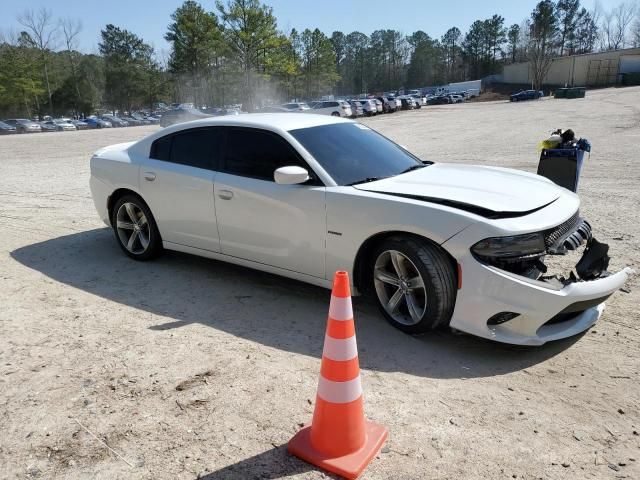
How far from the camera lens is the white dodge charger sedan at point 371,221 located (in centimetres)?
339

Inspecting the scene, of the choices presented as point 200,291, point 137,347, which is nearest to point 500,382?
point 137,347

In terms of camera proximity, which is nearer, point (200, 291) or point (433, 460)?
point (433, 460)

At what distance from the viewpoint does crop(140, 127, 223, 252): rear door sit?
4.86 metres

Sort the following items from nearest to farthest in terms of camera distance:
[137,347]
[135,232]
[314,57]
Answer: [137,347], [135,232], [314,57]

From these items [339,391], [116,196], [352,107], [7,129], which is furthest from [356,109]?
[339,391]

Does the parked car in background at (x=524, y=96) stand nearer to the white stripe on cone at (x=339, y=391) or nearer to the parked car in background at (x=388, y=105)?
the parked car in background at (x=388, y=105)

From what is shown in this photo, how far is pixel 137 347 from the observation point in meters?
3.70

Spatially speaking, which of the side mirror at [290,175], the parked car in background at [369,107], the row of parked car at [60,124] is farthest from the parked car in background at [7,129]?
the side mirror at [290,175]

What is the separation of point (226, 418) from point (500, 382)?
5.46 feet

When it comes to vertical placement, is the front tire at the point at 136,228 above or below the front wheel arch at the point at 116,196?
below

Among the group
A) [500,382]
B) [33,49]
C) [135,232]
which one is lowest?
[500,382]

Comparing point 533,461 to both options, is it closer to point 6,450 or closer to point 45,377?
point 6,450

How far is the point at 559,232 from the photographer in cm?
365

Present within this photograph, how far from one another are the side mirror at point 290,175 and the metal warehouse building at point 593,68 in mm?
86707
